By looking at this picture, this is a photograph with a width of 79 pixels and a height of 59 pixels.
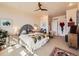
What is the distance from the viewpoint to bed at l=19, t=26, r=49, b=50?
1.94m

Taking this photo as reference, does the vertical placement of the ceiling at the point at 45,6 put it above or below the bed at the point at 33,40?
above

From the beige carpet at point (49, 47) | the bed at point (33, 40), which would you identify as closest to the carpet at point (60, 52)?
the beige carpet at point (49, 47)

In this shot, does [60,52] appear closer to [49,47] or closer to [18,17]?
[49,47]

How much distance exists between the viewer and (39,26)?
199 cm

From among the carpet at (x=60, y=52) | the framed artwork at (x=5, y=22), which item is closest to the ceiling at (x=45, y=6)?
the framed artwork at (x=5, y=22)

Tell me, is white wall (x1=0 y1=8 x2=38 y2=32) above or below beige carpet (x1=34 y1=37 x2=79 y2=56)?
above

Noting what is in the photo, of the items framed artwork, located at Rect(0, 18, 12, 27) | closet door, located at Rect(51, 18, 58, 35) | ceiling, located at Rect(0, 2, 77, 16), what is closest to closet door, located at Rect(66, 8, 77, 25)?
ceiling, located at Rect(0, 2, 77, 16)

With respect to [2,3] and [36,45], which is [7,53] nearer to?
[36,45]

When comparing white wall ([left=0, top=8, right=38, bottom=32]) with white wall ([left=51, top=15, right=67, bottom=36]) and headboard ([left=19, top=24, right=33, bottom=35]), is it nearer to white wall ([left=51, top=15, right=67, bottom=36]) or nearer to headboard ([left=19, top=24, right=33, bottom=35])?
headboard ([left=19, top=24, right=33, bottom=35])

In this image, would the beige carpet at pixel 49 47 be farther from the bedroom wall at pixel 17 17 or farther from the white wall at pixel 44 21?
the bedroom wall at pixel 17 17

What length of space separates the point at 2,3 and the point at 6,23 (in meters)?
0.33

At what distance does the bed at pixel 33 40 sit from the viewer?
1.94 metres

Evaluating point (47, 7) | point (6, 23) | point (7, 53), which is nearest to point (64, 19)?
point (47, 7)

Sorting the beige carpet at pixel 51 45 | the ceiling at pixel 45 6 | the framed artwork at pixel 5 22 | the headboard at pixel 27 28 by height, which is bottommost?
the beige carpet at pixel 51 45
